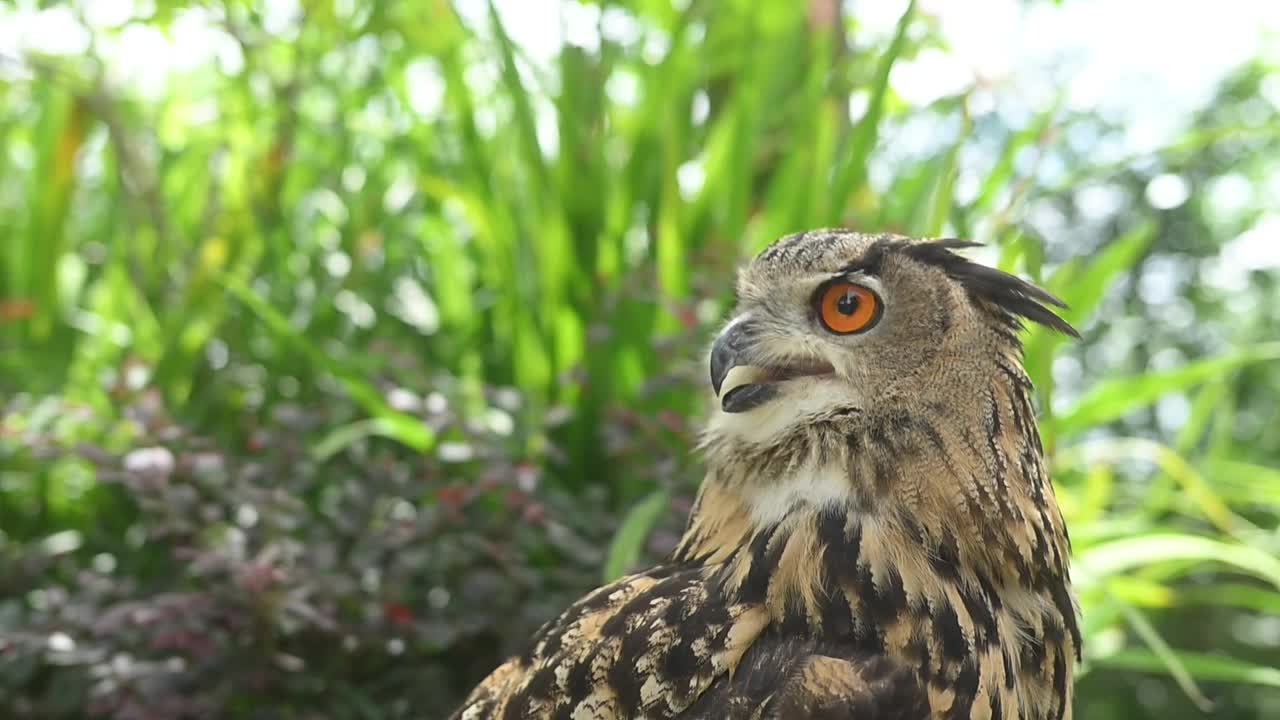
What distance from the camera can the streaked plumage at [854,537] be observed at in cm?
107

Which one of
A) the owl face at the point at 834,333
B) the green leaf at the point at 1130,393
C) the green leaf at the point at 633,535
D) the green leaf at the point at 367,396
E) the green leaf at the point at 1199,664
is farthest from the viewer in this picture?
the green leaf at the point at 1130,393

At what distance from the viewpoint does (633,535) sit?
1.68 meters

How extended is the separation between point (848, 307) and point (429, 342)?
144 centimetres

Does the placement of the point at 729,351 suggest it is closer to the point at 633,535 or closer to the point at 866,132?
the point at 633,535

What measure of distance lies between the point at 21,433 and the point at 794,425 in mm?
1542

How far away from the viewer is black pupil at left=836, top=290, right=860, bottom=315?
4.01 feet

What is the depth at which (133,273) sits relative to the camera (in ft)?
8.41

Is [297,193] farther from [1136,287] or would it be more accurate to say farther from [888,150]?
[1136,287]

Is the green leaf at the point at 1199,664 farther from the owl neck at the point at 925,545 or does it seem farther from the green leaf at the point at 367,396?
the green leaf at the point at 367,396

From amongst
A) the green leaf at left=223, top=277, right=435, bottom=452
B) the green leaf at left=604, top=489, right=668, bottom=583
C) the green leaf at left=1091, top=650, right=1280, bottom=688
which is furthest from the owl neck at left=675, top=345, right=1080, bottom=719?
the green leaf at left=223, top=277, right=435, bottom=452

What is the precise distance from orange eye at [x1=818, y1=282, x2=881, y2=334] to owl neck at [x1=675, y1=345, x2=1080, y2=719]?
104 millimetres

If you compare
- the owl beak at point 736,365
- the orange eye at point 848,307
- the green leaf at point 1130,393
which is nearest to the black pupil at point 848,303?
the orange eye at point 848,307

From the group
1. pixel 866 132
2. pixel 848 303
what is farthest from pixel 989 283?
pixel 866 132

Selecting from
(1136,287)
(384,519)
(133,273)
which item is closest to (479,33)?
(133,273)
